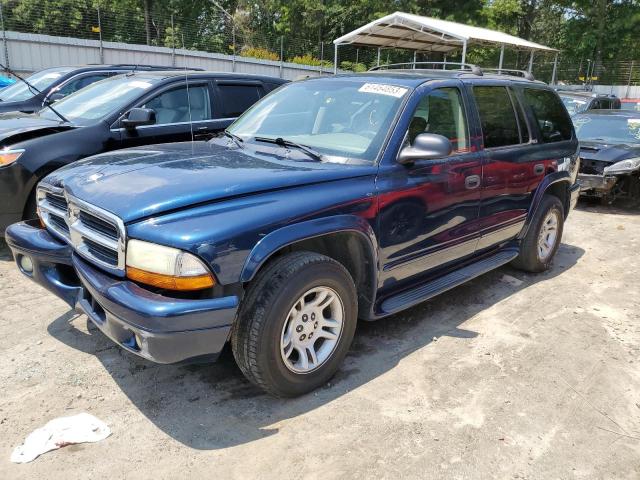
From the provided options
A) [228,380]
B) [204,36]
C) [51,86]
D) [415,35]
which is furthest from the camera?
[204,36]

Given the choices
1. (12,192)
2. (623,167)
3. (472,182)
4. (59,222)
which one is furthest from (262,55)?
(59,222)

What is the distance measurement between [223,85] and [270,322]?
4.43 m

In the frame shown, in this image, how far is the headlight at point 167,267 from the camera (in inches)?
96.5

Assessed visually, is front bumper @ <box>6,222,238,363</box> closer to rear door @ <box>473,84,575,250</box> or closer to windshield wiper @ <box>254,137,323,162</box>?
windshield wiper @ <box>254,137,323,162</box>

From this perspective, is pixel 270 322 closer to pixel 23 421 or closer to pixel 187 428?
pixel 187 428

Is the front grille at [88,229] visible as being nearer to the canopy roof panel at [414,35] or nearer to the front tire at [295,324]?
the front tire at [295,324]

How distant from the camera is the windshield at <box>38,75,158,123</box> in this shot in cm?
557

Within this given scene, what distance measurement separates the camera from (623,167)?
26.4ft

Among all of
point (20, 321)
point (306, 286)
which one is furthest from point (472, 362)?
point (20, 321)

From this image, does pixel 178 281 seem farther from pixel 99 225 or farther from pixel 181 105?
pixel 181 105

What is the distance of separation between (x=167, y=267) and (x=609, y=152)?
8.01m

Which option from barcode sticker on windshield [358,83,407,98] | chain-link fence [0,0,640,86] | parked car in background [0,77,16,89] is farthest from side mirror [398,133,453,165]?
chain-link fence [0,0,640,86]

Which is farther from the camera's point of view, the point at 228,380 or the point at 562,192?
the point at 562,192

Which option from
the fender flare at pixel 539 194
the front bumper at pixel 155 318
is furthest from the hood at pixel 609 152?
the front bumper at pixel 155 318
